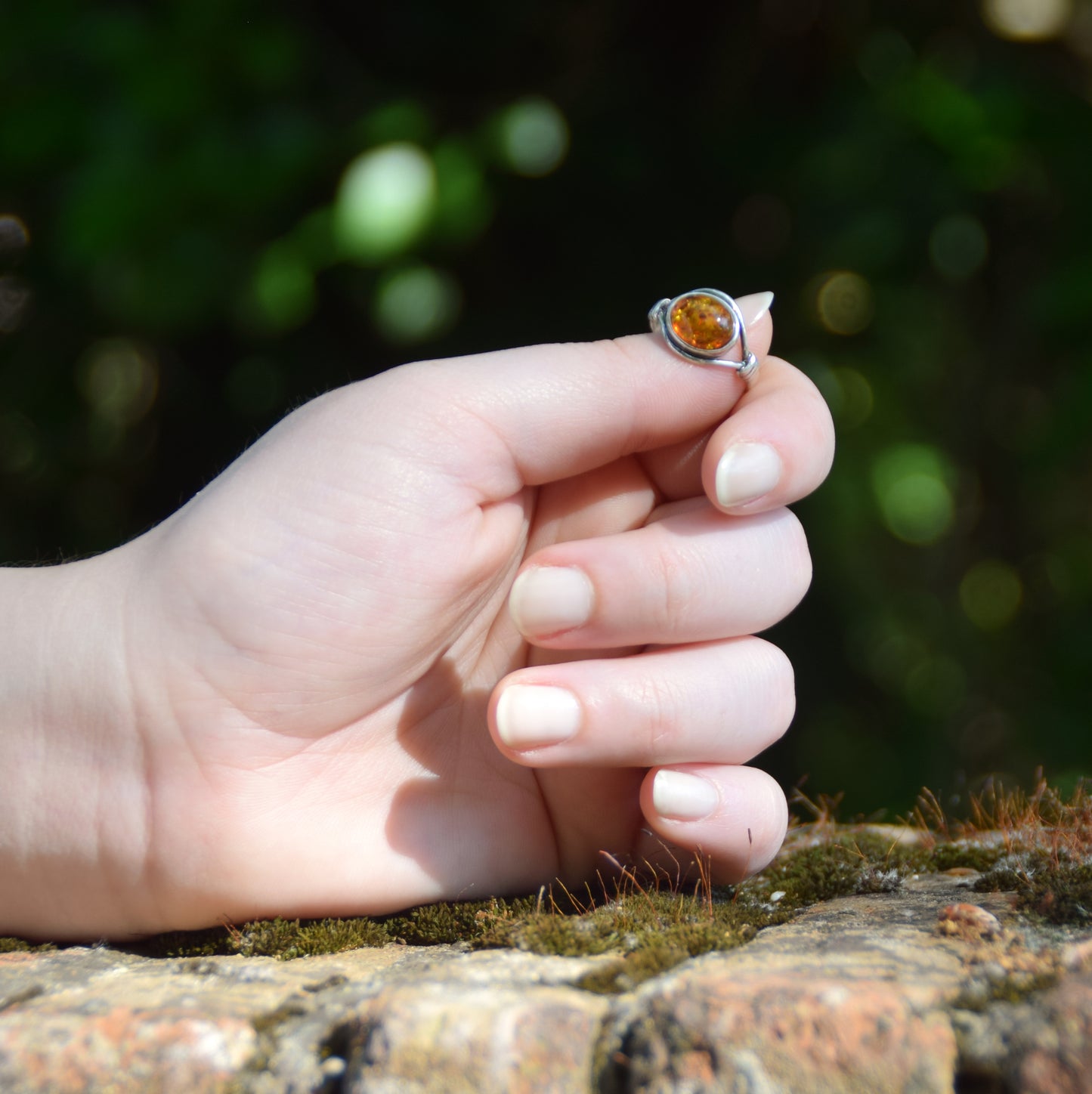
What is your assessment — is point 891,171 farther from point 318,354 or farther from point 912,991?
point 912,991

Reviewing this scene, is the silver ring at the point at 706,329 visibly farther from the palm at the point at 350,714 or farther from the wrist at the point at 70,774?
the wrist at the point at 70,774

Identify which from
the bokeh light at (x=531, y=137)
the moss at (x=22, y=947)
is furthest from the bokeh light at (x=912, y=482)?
the moss at (x=22, y=947)

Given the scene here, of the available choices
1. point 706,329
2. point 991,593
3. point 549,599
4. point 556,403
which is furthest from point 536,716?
point 991,593

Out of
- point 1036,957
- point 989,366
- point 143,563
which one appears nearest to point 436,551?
point 143,563

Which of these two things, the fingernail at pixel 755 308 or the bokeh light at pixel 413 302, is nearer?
the fingernail at pixel 755 308

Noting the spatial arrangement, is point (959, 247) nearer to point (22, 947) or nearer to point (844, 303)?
point (844, 303)

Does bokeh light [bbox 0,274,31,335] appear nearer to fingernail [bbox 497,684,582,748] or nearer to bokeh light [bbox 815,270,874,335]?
bokeh light [bbox 815,270,874,335]

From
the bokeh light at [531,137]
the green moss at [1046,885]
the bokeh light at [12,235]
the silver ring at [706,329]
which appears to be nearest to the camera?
the green moss at [1046,885]
